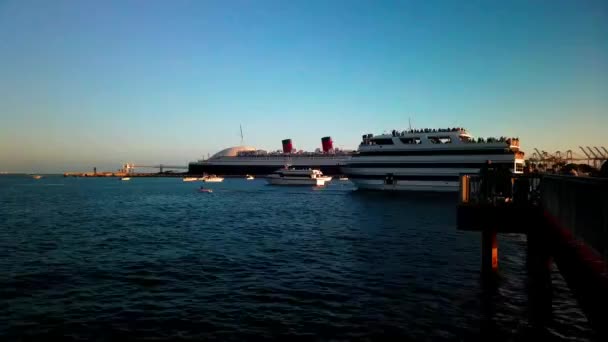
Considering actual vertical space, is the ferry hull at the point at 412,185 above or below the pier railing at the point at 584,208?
below

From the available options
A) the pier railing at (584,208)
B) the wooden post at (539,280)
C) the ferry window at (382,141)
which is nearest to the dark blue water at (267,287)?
the wooden post at (539,280)

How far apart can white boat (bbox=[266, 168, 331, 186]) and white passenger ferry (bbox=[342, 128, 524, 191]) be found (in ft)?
117

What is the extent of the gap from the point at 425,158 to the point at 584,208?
65.7m

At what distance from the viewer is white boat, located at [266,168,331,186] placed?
114375 millimetres

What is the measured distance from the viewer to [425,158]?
71500 millimetres

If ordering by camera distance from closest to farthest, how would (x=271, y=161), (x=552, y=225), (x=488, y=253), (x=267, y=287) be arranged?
1. (x=552, y=225)
2. (x=267, y=287)
3. (x=488, y=253)
4. (x=271, y=161)

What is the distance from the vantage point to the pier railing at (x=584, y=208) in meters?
6.47

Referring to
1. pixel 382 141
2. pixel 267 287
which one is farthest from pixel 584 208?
pixel 382 141

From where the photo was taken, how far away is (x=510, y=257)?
2141cm

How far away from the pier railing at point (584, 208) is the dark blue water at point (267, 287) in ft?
13.2

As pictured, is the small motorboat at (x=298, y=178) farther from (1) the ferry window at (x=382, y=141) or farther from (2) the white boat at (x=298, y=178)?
(1) the ferry window at (x=382, y=141)

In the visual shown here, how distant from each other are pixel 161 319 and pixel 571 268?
1080 centimetres

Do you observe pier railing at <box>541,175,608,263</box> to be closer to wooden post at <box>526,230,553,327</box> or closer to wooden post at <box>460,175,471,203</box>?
wooden post at <box>526,230,553,327</box>

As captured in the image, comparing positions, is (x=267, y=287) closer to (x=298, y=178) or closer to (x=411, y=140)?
(x=411, y=140)
